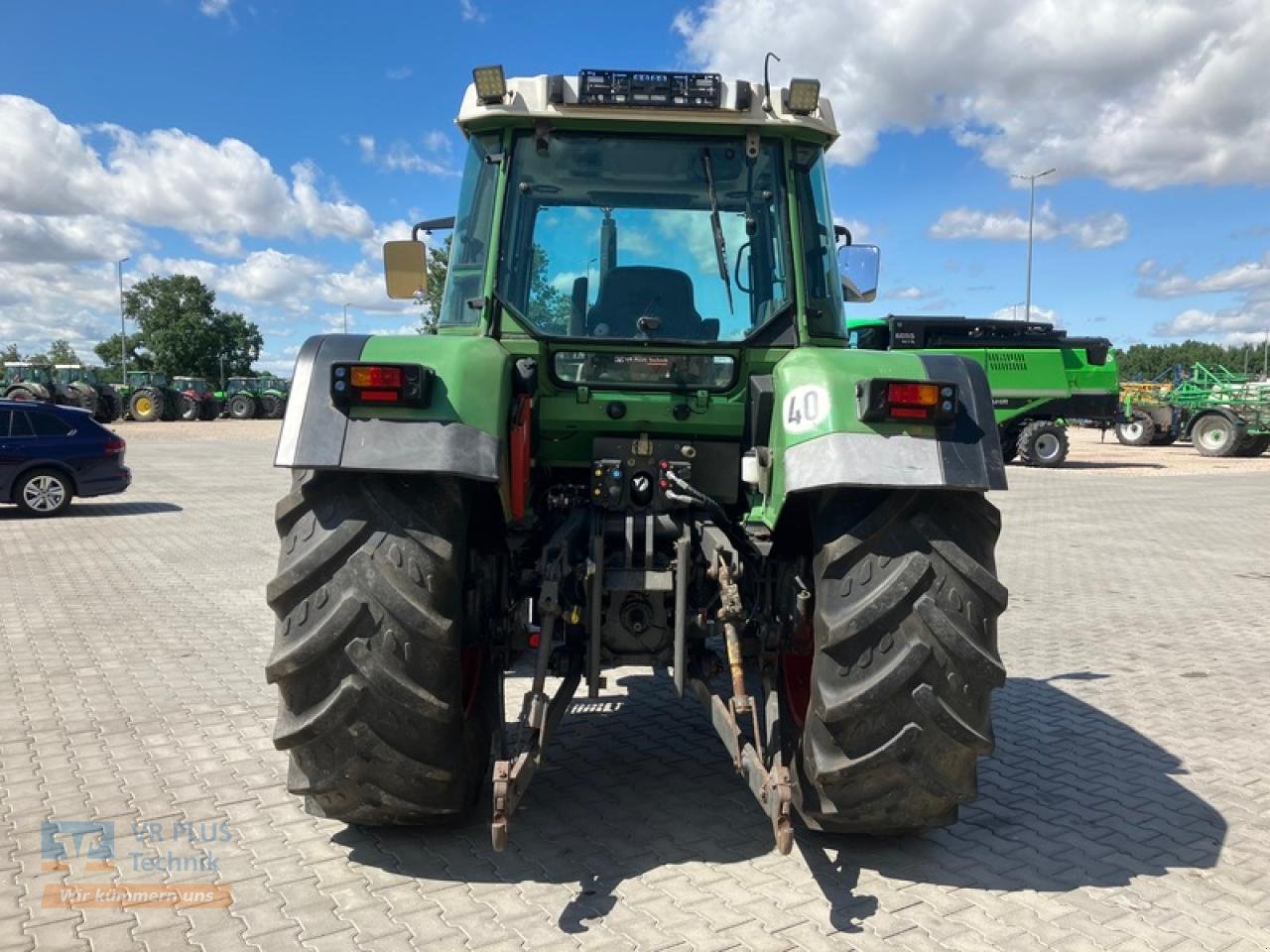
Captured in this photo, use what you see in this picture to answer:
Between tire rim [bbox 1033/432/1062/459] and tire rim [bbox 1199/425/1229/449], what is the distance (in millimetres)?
8051

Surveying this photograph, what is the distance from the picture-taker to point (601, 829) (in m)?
3.96

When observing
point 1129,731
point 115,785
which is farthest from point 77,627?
point 1129,731

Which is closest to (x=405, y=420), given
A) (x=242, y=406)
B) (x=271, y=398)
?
(x=242, y=406)

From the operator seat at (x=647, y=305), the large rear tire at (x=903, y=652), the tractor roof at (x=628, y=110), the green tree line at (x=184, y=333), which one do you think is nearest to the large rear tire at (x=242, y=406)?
the green tree line at (x=184, y=333)

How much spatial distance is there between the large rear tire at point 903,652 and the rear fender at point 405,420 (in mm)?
1207

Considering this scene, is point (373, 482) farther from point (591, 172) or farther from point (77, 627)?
point (77, 627)

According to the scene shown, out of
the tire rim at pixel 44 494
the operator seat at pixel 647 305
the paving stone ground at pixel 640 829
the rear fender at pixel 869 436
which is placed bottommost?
the paving stone ground at pixel 640 829

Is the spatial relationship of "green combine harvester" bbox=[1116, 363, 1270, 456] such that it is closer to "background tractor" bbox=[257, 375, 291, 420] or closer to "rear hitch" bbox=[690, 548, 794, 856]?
"rear hitch" bbox=[690, 548, 794, 856]

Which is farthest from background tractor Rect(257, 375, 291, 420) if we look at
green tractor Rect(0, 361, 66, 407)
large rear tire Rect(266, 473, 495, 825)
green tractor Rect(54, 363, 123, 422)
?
large rear tire Rect(266, 473, 495, 825)

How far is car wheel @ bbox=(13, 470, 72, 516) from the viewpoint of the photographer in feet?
45.7

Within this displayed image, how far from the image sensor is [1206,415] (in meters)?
29.1

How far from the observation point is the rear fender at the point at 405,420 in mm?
3262

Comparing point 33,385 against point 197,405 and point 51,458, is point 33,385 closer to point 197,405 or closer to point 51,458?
point 197,405

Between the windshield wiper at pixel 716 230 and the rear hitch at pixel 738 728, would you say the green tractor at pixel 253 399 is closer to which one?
the windshield wiper at pixel 716 230
